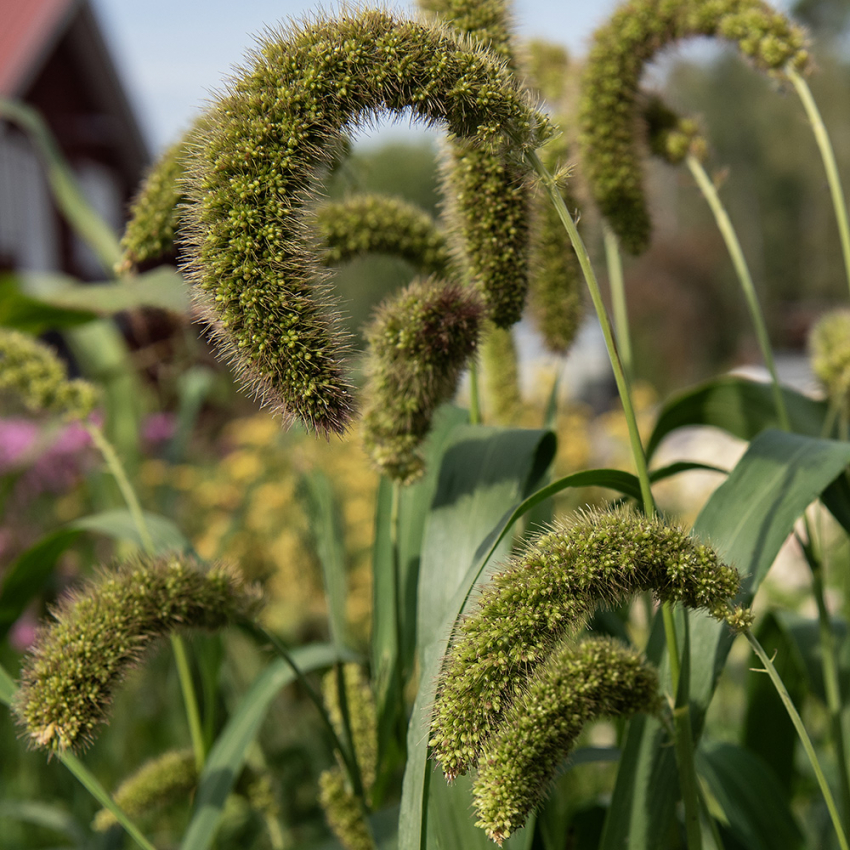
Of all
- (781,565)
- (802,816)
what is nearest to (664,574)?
(802,816)

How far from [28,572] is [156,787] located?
0.46 m

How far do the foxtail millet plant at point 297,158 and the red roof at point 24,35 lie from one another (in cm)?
1210

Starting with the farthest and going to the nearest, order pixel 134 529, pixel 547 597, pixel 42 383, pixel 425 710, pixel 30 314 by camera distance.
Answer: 1. pixel 30 314
2. pixel 134 529
3. pixel 42 383
4. pixel 425 710
5. pixel 547 597

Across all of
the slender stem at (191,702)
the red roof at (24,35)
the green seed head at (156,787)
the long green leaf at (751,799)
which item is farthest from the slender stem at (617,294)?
the red roof at (24,35)

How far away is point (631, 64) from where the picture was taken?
1480 millimetres

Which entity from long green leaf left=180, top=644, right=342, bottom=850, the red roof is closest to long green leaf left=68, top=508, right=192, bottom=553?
long green leaf left=180, top=644, right=342, bottom=850

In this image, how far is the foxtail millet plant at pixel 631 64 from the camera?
1.46 m

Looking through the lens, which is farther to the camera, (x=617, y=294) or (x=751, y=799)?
(x=617, y=294)

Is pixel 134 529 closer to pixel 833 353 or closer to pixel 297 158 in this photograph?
pixel 297 158

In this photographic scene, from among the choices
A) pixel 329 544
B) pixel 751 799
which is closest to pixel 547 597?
pixel 329 544

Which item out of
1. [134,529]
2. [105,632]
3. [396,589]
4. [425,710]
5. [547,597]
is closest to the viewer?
[547,597]

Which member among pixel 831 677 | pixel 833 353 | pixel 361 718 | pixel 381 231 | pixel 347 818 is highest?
pixel 381 231

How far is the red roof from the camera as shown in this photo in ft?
37.4

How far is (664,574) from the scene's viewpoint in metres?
0.90
